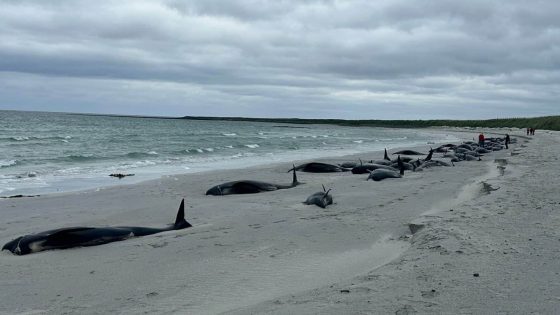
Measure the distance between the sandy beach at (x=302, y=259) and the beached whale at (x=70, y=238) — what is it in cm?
22

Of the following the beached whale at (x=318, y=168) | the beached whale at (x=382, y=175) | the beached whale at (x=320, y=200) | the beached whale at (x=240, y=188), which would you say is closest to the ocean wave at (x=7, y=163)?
the beached whale at (x=318, y=168)

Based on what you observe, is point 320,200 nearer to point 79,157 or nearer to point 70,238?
point 70,238

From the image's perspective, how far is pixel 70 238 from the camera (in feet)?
26.4

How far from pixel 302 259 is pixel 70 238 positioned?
3.53 m

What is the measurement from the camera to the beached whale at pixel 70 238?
7695 mm

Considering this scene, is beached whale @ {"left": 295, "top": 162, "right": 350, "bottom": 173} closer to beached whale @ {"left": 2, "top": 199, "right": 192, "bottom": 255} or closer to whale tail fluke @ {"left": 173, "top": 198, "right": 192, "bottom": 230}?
whale tail fluke @ {"left": 173, "top": 198, "right": 192, "bottom": 230}

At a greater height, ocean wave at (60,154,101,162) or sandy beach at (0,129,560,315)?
sandy beach at (0,129,560,315)

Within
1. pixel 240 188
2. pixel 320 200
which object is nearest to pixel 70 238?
pixel 320 200

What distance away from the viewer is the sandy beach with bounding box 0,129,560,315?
201 inches

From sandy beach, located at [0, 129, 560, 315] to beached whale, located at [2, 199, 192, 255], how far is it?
0.22m

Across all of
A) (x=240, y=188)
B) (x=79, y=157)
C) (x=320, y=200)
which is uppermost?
(x=320, y=200)

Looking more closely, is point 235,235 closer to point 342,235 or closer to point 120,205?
point 342,235

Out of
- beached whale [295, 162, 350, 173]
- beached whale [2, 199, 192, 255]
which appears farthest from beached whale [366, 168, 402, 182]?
beached whale [2, 199, 192, 255]

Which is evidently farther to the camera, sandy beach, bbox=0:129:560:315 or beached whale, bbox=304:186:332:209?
beached whale, bbox=304:186:332:209
